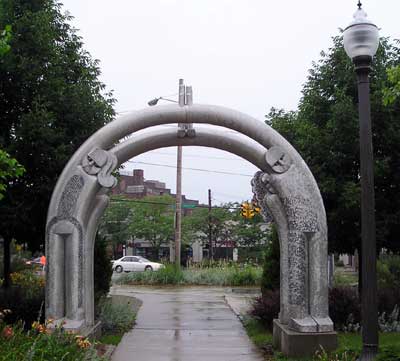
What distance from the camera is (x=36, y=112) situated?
40.0ft

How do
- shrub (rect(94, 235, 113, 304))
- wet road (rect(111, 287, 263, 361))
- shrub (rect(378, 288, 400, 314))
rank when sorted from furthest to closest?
shrub (rect(94, 235, 113, 304))
shrub (rect(378, 288, 400, 314))
wet road (rect(111, 287, 263, 361))

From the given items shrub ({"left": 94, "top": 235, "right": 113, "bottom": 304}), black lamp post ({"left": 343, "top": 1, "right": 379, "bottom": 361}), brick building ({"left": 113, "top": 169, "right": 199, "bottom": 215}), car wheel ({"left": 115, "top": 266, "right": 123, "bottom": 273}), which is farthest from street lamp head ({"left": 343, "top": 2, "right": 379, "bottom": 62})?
brick building ({"left": 113, "top": 169, "right": 199, "bottom": 215})

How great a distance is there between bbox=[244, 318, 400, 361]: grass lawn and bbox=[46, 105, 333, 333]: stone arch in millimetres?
614

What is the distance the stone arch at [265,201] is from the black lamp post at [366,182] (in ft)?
8.64

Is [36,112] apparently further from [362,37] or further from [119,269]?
[119,269]

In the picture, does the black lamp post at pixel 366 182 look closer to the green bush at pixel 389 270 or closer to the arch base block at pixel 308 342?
the arch base block at pixel 308 342

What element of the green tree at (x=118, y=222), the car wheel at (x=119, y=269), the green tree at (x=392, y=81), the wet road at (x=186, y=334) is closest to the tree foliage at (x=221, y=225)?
the green tree at (x=118, y=222)

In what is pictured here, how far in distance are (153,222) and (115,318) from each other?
44785 millimetres

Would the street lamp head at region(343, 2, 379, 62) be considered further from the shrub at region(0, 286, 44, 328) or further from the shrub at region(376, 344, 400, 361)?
the shrub at region(0, 286, 44, 328)

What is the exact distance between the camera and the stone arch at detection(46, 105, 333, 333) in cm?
1034

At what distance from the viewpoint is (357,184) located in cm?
1380

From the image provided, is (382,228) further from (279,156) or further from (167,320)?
(167,320)

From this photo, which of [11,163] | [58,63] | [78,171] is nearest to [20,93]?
[58,63]

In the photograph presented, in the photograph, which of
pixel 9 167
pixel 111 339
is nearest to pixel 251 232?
pixel 111 339
